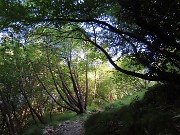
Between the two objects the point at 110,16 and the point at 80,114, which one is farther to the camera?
the point at 80,114

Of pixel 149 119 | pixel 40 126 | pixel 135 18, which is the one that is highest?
pixel 135 18

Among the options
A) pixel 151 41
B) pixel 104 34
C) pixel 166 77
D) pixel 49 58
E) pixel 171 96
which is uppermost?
pixel 49 58

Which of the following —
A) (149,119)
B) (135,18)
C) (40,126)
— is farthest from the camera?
(40,126)

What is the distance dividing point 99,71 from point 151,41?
54.0 feet

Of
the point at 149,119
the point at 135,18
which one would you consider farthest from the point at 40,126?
the point at 135,18

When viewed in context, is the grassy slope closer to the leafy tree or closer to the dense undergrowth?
the dense undergrowth

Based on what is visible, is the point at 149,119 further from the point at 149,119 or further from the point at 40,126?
the point at 40,126

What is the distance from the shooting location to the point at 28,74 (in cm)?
1614

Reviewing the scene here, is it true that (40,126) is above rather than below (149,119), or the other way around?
below

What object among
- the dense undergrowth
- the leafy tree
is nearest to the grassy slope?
the dense undergrowth

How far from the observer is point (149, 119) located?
17.2 feet

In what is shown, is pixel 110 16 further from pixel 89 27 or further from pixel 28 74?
pixel 28 74

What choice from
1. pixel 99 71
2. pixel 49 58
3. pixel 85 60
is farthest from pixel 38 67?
pixel 99 71

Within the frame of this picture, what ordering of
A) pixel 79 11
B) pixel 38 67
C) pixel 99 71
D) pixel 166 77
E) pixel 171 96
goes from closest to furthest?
1. pixel 166 77
2. pixel 79 11
3. pixel 171 96
4. pixel 38 67
5. pixel 99 71
